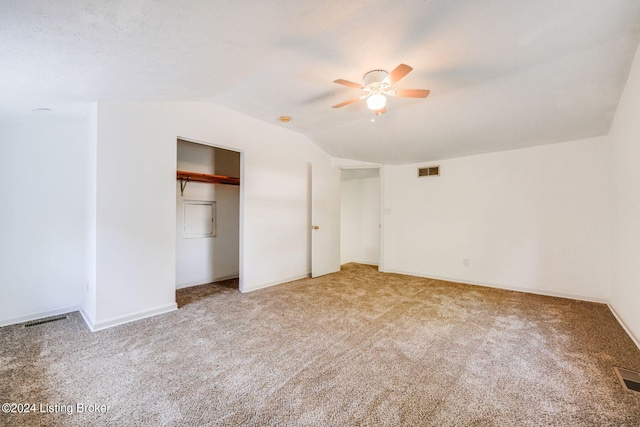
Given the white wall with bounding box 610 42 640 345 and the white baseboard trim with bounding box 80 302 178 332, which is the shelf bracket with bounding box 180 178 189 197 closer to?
the white baseboard trim with bounding box 80 302 178 332

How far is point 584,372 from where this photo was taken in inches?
77.5

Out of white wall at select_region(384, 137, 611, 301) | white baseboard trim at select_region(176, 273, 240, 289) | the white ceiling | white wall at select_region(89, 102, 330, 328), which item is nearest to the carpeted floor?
white wall at select_region(89, 102, 330, 328)

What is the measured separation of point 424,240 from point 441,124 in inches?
93.9

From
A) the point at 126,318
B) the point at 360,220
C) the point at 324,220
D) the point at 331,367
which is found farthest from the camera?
the point at 360,220

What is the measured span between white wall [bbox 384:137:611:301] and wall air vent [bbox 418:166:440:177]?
108mm

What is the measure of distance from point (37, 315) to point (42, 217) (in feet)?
3.67

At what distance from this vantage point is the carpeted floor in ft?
5.09

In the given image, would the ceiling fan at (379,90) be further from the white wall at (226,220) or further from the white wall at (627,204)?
the white wall at (226,220)

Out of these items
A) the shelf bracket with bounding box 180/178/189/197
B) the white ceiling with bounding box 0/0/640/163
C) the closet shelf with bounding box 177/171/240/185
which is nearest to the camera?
the white ceiling with bounding box 0/0/640/163

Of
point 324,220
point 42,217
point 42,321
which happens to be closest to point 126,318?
point 42,321

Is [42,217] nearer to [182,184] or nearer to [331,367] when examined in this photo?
[182,184]

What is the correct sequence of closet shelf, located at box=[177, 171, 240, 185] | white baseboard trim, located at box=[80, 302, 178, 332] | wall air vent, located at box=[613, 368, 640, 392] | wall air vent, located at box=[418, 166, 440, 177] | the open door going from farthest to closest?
wall air vent, located at box=[418, 166, 440, 177], the open door, closet shelf, located at box=[177, 171, 240, 185], white baseboard trim, located at box=[80, 302, 178, 332], wall air vent, located at box=[613, 368, 640, 392]

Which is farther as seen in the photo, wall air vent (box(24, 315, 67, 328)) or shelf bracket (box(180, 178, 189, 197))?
shelf bracket (box(180, 178, 189, 197))

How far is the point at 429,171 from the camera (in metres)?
5.18
